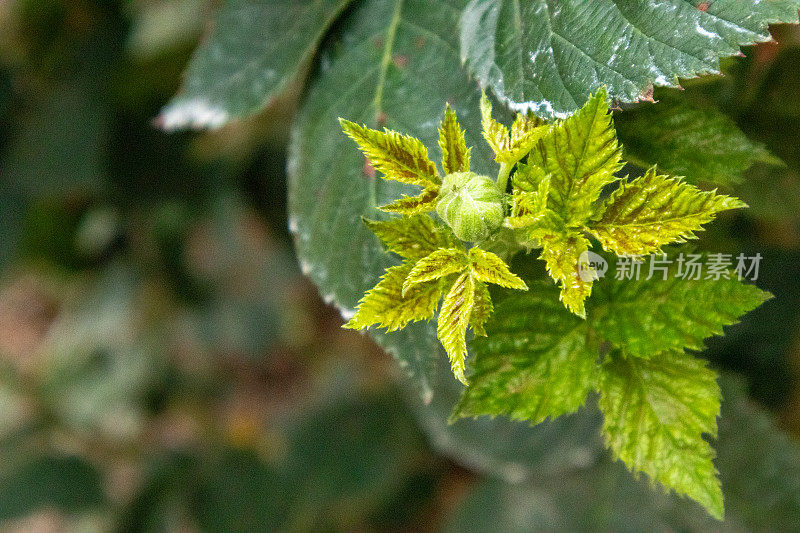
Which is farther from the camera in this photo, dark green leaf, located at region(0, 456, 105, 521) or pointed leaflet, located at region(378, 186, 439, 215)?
dark green leaf, located at region(0, 456, 105, 521)

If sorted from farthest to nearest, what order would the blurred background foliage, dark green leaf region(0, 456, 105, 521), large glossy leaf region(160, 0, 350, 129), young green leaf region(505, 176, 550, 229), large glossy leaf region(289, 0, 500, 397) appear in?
dark green leaf region(0, 456, 105, 521), the blurred background foliage, large glossy leaf region(160, 0, 350, 129), large glossy leaf region(289, 0, 500, 397), young green leaf region(505, 176, 550, 229)

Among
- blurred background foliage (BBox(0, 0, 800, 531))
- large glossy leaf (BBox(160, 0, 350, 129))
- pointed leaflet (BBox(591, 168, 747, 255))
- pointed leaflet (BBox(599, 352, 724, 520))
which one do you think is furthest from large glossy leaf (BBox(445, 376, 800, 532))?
large glossy leaf (BBox(160, 0, 350, 129))

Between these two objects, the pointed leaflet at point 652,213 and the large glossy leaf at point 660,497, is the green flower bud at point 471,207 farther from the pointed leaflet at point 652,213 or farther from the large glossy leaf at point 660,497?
the large glossy leaf at point 660,497

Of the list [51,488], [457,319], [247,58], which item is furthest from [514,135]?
[51,488]

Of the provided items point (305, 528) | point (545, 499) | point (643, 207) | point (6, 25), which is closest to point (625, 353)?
point (643, 207)

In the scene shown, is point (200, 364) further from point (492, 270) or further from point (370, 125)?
point (492, 270)

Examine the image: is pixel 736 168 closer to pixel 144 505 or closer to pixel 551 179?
pixel 551 179

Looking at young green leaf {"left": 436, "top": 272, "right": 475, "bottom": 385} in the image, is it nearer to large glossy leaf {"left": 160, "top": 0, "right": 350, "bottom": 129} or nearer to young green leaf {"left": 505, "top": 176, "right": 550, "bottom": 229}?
young green leaf {"left": 505, "top": 176, "right": 550, "bottom": 229}
